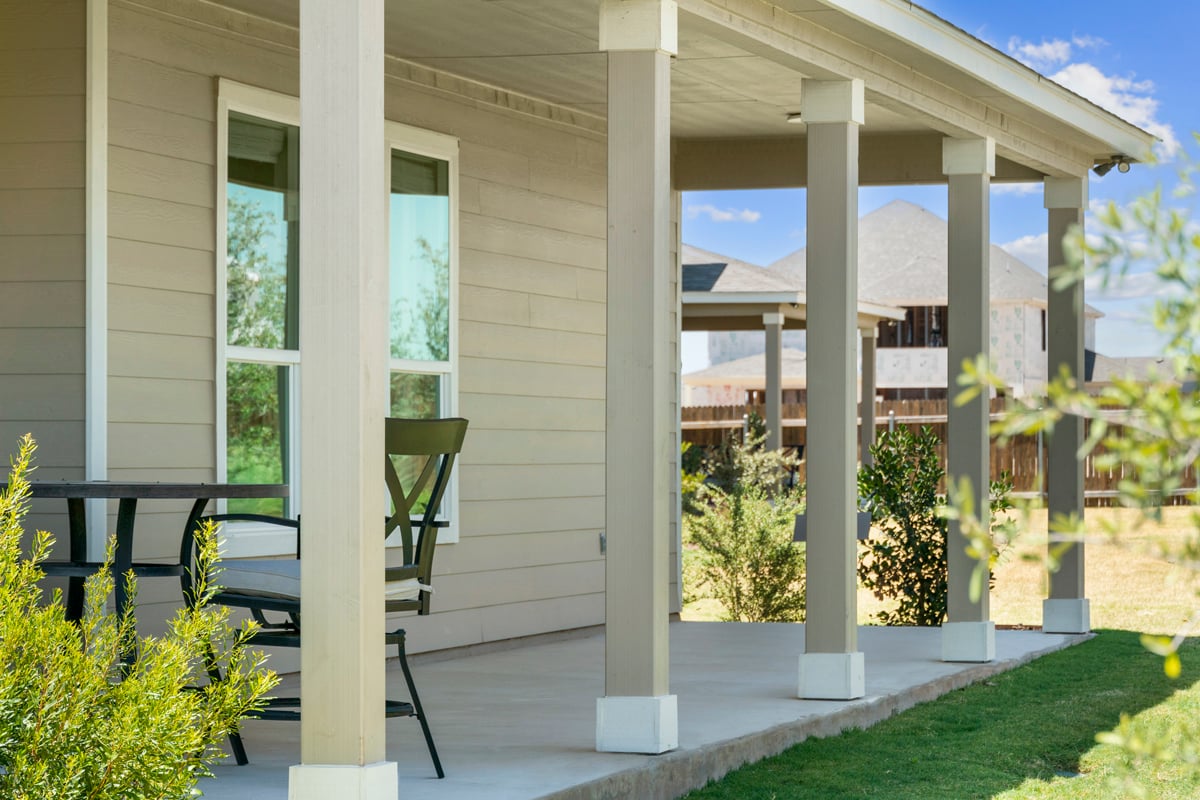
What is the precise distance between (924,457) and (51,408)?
5.96 m

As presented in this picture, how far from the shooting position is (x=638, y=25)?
185 inches

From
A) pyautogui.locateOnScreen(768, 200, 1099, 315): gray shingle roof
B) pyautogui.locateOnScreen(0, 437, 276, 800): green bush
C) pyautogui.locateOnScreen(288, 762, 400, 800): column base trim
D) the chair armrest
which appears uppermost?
pyautogui.locateOnScreen(768, 200, 1099, 315): gray shingle roof

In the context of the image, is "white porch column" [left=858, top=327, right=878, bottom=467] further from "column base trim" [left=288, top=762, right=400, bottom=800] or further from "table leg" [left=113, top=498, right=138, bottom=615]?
"column base trim" [left=288, top=762, right=400, bottom=800]

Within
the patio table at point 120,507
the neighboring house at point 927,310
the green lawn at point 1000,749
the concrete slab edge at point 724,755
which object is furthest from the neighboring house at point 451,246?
the neighboring house at point 927,310

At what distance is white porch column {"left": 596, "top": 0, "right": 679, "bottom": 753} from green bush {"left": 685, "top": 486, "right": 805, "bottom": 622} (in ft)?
18.5

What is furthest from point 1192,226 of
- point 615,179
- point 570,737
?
point 570,737

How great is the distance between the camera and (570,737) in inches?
193

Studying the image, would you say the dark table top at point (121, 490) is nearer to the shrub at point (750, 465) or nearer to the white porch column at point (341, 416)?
the white porch column at point (341, 416)

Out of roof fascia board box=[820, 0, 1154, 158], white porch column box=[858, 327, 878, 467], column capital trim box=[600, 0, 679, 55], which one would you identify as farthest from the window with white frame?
white porch column box=[858, 327, 878, 467]

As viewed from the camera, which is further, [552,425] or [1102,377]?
[1102,377]

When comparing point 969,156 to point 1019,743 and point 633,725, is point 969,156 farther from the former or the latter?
point 633,725

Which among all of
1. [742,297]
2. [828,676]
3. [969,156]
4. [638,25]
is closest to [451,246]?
[638,25]

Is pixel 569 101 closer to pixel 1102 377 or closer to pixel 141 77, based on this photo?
pixel 141 77

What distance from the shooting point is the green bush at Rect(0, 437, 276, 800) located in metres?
2.99
